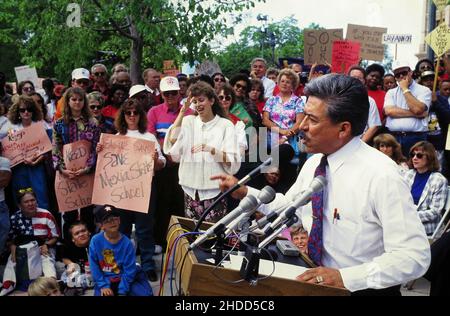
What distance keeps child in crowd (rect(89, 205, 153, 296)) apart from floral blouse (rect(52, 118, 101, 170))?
1.24 metres

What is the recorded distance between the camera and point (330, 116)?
254 centimetres

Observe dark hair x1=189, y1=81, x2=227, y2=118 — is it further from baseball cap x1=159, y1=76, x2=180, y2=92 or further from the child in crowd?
the child in crowd

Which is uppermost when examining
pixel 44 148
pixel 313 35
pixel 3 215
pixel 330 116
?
pixel 313 35

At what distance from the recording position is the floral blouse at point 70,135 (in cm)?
632

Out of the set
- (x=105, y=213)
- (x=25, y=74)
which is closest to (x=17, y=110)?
(x=105, y=213)

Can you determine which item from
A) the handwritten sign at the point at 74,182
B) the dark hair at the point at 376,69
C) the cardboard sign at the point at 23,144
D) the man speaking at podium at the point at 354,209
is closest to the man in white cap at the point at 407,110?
the dark hair at the point at 376,69

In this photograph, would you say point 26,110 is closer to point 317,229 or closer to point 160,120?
point 160,120

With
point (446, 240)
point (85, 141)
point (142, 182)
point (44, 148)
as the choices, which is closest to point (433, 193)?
point (446, 240)

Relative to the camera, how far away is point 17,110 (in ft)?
21.9

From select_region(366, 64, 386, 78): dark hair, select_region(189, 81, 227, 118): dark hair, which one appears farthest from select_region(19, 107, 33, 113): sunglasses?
select_region(366, 64, 386, 78): dark hair

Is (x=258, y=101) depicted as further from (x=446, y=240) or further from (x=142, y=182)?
(x=446, y=240)

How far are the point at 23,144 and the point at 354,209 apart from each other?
512 centimetres

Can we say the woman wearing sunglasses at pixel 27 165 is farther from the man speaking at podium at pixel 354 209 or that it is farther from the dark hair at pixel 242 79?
the man speaking at podium at pixel 354 209
